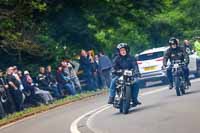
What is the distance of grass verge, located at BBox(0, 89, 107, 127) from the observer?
72.0 ft

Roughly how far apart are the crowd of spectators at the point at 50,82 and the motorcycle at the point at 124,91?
232 inches

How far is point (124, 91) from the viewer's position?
59.6ft

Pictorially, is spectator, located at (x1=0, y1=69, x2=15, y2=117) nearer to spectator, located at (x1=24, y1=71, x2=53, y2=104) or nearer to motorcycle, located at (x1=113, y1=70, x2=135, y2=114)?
spectator, located at (x1=24, y1=71, x2=53, y2=104)

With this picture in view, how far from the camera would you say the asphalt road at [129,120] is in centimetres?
1388

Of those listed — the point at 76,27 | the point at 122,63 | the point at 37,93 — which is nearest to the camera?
the point at 122,63

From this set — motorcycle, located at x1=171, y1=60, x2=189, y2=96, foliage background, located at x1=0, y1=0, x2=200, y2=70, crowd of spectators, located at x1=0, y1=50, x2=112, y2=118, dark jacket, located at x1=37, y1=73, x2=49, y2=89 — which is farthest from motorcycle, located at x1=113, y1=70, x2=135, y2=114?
foliage background, located at x1=0, y1=0, x2=200, y2=70

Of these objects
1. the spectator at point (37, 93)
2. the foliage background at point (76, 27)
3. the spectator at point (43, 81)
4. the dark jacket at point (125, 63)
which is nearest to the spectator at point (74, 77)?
the spectator at point (43, 81)

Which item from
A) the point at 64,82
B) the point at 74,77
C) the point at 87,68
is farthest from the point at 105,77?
the point at 64,82

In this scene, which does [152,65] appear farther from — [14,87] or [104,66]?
[14,87]

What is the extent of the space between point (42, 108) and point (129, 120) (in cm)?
904

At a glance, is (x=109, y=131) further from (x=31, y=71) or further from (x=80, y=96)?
(x=31, y=71)

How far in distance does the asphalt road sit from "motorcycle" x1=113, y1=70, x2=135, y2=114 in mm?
242

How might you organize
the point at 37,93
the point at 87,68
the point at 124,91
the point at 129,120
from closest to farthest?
the point at 129,120
the point at 124,91
the point at 37,93
the point at 87,68

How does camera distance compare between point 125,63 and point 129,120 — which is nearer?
point 129,120
